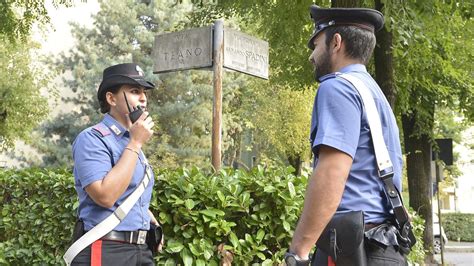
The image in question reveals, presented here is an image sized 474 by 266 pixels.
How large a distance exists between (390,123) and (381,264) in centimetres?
62

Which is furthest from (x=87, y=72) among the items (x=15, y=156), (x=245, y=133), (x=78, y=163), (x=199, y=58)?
(x=78, y=163)

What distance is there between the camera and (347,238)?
8.62 ft

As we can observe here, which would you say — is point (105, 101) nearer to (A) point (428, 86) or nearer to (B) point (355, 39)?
(B) point (355, 39)

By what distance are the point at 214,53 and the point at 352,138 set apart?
3342mm

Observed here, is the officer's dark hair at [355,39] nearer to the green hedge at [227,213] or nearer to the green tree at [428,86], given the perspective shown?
the green hedge at [227,213]

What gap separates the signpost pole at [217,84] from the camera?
19.0 ft

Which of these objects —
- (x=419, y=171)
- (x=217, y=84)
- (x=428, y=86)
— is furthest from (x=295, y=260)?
(x=419, y=171)

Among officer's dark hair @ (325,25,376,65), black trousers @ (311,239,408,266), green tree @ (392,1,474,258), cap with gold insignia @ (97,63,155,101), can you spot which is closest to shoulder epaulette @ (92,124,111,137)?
cap with gold insignia @ (97,63,155,101)

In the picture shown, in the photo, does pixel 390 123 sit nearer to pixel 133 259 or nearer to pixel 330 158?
pixel 330 158

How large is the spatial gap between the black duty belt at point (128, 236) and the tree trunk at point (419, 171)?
12.2m

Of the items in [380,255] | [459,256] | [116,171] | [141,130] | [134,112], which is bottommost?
[459,256]

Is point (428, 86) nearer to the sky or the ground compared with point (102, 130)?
nearer to the sky

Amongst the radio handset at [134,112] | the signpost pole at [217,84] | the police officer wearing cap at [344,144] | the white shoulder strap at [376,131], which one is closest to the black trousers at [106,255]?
the radio handset at [134,112]

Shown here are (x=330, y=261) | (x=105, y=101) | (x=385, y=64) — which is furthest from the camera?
(x=385, y=64)
